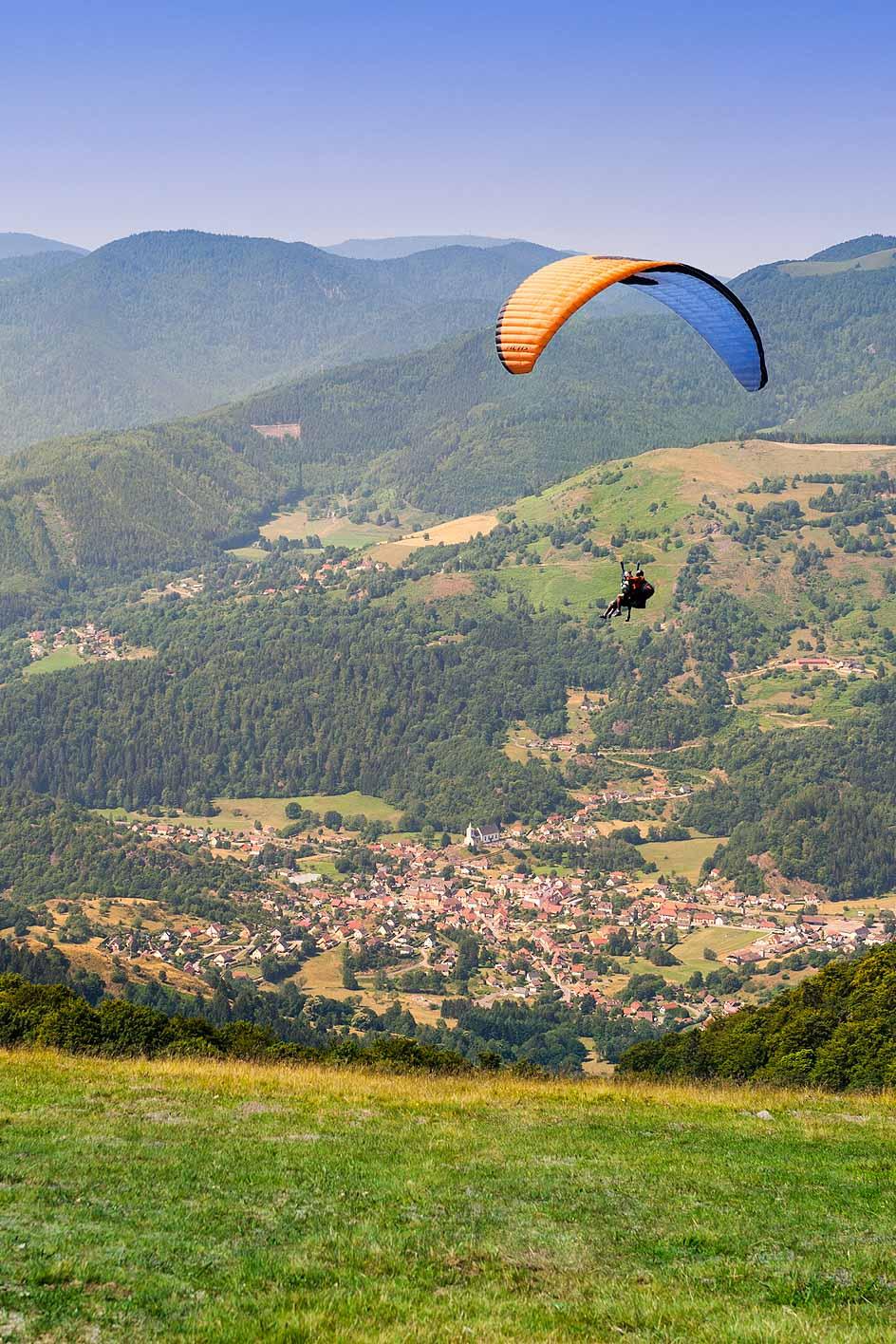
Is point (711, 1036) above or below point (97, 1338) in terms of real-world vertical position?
below

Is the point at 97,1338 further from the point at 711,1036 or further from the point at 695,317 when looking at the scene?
the point at 711,1036

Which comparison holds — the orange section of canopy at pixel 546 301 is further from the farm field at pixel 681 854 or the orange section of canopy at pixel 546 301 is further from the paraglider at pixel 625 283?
the farm field at pixel 681 854

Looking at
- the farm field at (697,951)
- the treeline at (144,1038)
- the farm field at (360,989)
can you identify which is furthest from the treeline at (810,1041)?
the farm field at (697,951)

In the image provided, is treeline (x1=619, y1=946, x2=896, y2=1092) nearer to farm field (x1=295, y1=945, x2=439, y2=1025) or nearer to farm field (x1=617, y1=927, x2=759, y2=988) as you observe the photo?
farm field (x1=295, y1=945, x2=439, y2=1025)

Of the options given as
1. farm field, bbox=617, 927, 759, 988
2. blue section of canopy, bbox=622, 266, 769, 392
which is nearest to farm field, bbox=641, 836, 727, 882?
farm field, bbox=617, 927, 759, 988

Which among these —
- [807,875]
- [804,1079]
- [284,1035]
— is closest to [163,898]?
[284,1035]

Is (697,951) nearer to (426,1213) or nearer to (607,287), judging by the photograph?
(607,287)
